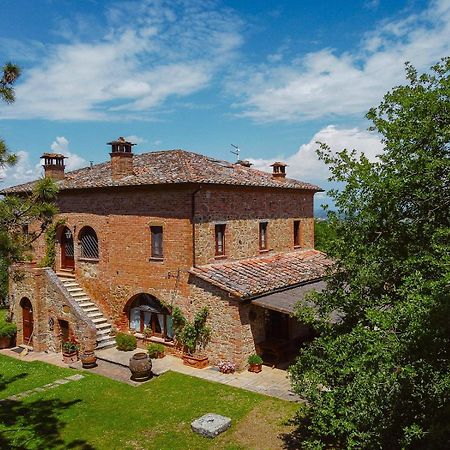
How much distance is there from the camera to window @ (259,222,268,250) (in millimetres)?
21062

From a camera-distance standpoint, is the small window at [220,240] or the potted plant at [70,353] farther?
the small window at [220,240]

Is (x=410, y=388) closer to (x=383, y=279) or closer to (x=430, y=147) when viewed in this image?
(x=383, y=279)

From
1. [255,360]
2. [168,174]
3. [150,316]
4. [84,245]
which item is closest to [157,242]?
[168,174]

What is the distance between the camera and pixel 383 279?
350 inches

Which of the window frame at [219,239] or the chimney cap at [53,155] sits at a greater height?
the chimney cap at [53,155]

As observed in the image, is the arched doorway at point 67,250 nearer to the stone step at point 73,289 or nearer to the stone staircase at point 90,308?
the stone staircase at point 90,308

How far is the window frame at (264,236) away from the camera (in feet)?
69.2

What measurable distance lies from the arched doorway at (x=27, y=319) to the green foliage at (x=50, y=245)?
202cm

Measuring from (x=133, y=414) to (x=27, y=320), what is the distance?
10.8 meters

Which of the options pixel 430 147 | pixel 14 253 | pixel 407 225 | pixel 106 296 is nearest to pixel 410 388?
pixel 407 225

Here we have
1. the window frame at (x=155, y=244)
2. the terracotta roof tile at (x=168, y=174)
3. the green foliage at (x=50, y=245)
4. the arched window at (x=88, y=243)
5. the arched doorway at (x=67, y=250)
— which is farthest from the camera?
the arched doorway at (x=67, y=250)

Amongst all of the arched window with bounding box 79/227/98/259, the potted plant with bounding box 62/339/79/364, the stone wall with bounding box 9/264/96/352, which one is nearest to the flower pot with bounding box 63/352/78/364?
the potted plant with bounding box 62/339/79/364

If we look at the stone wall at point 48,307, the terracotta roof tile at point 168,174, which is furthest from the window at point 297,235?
the stone wall at point 48,307

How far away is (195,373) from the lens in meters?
15.9
